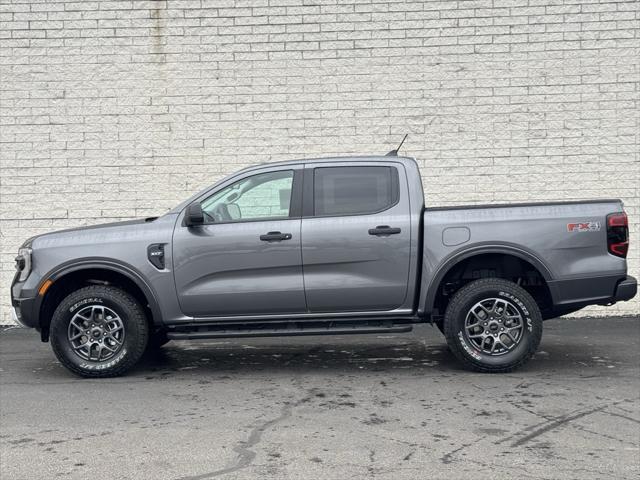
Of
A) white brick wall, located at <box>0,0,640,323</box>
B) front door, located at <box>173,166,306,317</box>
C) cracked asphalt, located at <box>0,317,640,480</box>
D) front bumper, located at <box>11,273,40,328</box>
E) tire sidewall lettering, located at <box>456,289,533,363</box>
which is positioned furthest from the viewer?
white brick wall, located at <box>0,0,640,323</box>

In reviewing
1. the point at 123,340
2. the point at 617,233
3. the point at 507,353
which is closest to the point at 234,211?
the point at 123,340

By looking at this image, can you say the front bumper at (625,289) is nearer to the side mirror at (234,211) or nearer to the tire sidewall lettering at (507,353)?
the tire sidewall lettering at (507,353)

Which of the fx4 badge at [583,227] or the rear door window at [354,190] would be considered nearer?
the fx4 badge at [583,227]

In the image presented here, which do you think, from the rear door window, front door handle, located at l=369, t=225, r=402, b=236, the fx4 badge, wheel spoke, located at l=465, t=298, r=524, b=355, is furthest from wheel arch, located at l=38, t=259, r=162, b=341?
the fx4 badge

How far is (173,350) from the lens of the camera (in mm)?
9219

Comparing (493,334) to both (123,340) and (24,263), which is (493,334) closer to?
(123,340)

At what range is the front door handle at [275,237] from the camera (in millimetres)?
7508

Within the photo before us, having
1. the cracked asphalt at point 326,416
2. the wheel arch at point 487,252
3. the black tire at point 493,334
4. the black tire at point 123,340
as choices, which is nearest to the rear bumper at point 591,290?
the wheel arch at point 487,252

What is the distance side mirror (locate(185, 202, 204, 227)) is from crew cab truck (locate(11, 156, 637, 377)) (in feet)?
0.04

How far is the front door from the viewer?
7.54 m

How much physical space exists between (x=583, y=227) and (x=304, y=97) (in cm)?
491

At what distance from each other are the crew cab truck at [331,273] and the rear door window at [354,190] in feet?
0.07

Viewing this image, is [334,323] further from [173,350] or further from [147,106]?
[147,106]

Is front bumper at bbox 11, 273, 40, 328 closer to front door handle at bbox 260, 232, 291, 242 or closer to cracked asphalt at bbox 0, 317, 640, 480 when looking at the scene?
cracked asphalt at bbox 0, 317, 640, 480
